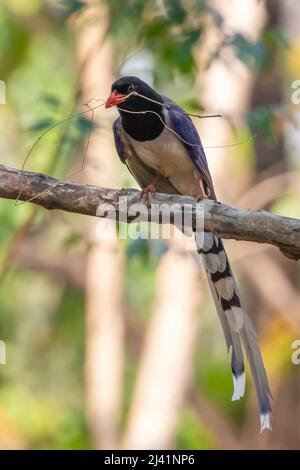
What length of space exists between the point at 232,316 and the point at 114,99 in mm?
1368

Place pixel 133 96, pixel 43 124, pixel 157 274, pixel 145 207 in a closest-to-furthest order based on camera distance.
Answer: pixel 145 207, pixel 133 96, pixel 43 124, pixel 157 274

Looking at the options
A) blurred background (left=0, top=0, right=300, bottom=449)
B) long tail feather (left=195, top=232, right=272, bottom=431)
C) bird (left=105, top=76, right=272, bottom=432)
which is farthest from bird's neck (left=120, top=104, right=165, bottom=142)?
blurred background (left=0, top=0, right=300, bottom=449)

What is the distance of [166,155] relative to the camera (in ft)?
16.2

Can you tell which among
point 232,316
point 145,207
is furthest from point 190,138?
point 232,316

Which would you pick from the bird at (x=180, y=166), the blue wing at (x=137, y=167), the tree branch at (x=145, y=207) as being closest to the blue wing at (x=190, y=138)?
the bird at (x=180, y=166)

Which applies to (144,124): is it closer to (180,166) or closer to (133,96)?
(133,96)

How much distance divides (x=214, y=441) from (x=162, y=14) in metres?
4.99

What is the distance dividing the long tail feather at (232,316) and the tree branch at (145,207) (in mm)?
631

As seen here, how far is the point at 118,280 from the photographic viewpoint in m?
9.12

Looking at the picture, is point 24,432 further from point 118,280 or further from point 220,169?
point 220,169

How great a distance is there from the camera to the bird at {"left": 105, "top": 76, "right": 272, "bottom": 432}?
4.82 metres

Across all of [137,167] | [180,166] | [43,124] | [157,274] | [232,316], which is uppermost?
[157,274]

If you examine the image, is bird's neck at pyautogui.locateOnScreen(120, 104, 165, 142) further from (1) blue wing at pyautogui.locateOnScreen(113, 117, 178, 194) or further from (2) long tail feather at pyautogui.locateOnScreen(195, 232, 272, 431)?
(2) long tail feather at pyautogui.locateOnScreen(195, 232, 272, 431)

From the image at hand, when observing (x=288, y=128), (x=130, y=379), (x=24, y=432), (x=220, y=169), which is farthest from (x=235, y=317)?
(x=130, y=379)
